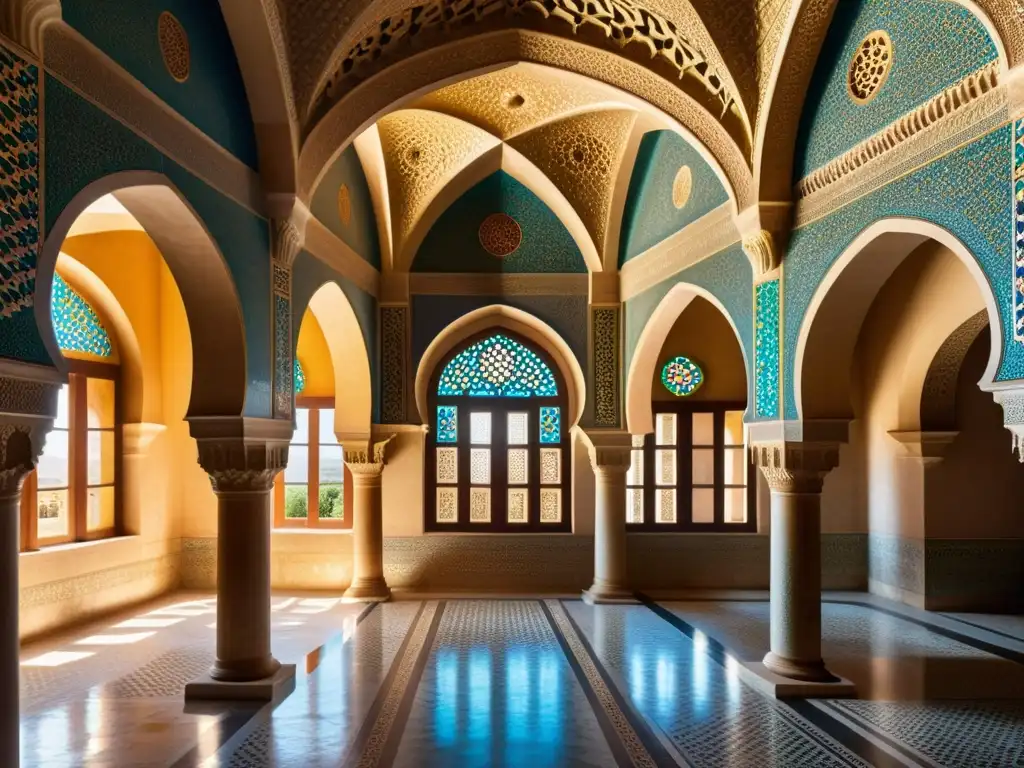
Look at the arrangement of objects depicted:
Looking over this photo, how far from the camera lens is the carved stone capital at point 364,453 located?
31.9 feet

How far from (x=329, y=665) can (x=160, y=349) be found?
17.2 feet

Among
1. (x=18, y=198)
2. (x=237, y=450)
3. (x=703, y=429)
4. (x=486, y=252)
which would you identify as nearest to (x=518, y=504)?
(x=703, y=429)

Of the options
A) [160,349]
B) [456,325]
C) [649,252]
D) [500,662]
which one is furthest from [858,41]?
[160,349]

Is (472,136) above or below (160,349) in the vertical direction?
above

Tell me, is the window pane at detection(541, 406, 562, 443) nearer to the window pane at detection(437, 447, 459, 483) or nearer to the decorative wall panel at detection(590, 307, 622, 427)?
the decorative wall panel at detection(590, 307, 622, 427)

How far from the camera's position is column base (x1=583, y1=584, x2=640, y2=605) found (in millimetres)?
9594

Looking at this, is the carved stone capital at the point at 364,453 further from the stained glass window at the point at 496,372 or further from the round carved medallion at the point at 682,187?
the round carved medallion at the point at 682,187

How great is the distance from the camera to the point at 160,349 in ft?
33.9

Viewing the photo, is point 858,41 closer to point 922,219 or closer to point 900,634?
point 922,219

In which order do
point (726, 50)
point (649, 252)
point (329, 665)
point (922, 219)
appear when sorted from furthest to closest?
point (649, 252) < point (329, 665) < point (726, 50) < point (922, 219)

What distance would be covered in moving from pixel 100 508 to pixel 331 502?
275 cm

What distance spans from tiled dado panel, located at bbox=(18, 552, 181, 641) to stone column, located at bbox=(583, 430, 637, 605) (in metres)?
5.14

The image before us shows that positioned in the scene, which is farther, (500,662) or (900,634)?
(900,634)

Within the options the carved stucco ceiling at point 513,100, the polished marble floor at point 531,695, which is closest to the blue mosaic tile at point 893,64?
the carved stucco ceiling at point 513,100
